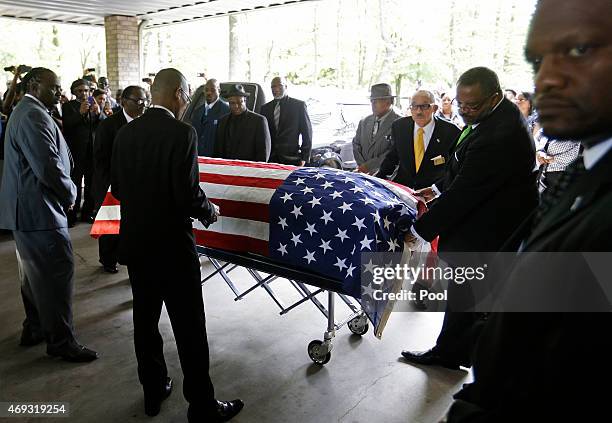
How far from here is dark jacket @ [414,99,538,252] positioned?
2484 millimetres

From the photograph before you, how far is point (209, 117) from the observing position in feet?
18.2

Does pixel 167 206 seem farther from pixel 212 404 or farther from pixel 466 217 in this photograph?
pixel 466 217

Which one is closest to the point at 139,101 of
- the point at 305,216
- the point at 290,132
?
the point at 305,216

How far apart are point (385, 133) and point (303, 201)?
1921 mm

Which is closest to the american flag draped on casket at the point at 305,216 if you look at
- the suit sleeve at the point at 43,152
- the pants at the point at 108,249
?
the suit sleeve at the point at 43,152

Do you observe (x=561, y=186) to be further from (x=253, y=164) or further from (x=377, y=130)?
(x=377, y=130)

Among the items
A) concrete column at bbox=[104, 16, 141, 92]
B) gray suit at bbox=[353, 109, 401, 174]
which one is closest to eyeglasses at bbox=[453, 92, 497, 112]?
gray suit at bbox=[353, 109, 401, 174]

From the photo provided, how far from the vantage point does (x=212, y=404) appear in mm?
2480

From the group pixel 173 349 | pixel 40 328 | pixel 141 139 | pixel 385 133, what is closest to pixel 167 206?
pixel 141 139

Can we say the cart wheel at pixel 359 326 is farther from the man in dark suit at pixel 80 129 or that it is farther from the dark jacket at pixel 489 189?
the man in dark suit at pixel 80 129

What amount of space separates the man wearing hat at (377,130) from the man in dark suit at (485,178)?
1870 millimetres

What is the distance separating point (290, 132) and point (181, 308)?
12.4ft

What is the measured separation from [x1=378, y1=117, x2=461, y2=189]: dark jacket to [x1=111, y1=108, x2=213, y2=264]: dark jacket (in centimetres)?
199

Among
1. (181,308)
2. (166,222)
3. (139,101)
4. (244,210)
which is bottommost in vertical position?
(181,308)
